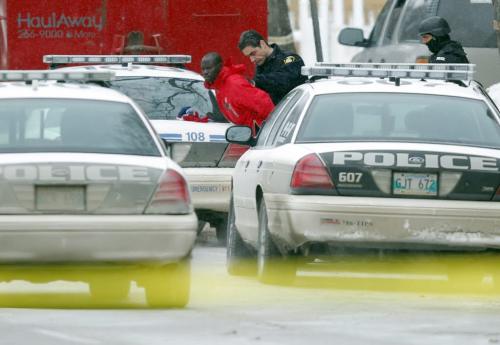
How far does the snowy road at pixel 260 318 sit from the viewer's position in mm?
9367

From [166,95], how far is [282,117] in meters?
4.20

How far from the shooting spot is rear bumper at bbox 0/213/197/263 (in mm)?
10617

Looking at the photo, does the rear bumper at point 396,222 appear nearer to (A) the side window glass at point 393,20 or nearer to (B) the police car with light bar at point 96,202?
(B) the police car with light bar at point 96,202

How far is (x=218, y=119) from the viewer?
56.0ft

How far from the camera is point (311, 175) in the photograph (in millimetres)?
11891

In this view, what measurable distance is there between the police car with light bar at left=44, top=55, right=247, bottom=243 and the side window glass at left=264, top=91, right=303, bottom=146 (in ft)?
9.13

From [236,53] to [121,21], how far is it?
1412mm

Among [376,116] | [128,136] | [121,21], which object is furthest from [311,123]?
[121,21]

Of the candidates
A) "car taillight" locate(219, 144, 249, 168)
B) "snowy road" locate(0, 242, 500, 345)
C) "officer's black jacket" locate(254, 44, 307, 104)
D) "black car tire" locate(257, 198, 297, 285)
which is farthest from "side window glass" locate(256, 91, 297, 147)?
"officer's black jacket" locate(254, 44, 307, 104)

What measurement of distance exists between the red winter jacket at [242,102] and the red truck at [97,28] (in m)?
5.13

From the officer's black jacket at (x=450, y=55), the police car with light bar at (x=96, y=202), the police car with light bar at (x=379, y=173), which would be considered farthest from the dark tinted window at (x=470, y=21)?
the police car with light bar at (x=96, y=202)

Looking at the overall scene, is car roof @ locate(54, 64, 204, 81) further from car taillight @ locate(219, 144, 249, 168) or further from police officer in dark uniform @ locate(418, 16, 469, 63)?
police officer in dark uniform @ locate(418, 16, 469, 63)

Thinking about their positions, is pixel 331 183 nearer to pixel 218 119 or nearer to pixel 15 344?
pixel 15 344

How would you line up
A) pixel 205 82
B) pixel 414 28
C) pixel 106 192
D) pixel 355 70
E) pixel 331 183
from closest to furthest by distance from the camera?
pixel 106 192 → pixel 331 183 → pixel 355 70 → pixel 205 82 → pixel 414 28
